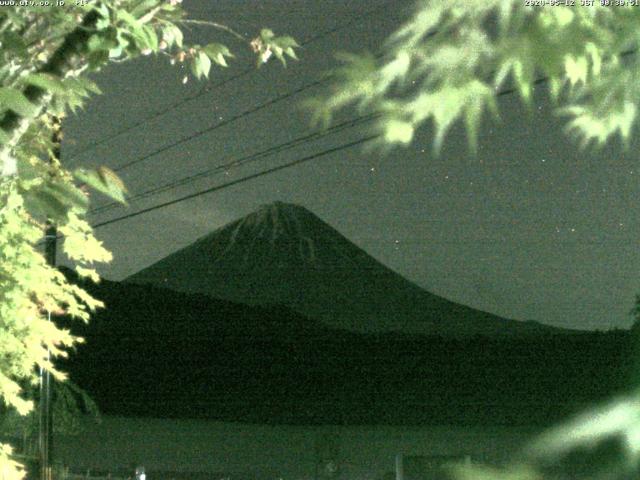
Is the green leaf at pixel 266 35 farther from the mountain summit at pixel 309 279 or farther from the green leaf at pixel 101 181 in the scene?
the mountain summit at pixel 309 279

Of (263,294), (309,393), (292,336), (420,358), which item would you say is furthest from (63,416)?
(263,294)

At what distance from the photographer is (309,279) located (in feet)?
260

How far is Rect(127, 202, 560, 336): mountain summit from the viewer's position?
253 feet

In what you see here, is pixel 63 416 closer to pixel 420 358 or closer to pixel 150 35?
pixel 150 35

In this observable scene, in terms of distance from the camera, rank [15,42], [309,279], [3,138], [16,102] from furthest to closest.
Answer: [309,279]
[15,42]
[3,138]
[16,102]

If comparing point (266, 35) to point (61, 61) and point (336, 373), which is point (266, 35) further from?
point (336, 373)

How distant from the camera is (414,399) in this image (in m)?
27.7

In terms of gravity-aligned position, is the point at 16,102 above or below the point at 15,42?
below

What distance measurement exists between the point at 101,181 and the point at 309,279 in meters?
76.7

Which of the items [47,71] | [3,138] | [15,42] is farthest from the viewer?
[47,71]

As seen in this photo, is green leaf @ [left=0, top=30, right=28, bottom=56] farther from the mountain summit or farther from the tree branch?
the mountain summit

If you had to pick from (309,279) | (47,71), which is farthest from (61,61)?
(309,279)

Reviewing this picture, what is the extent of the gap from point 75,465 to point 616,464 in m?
28.0

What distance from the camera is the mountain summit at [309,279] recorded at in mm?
77062
